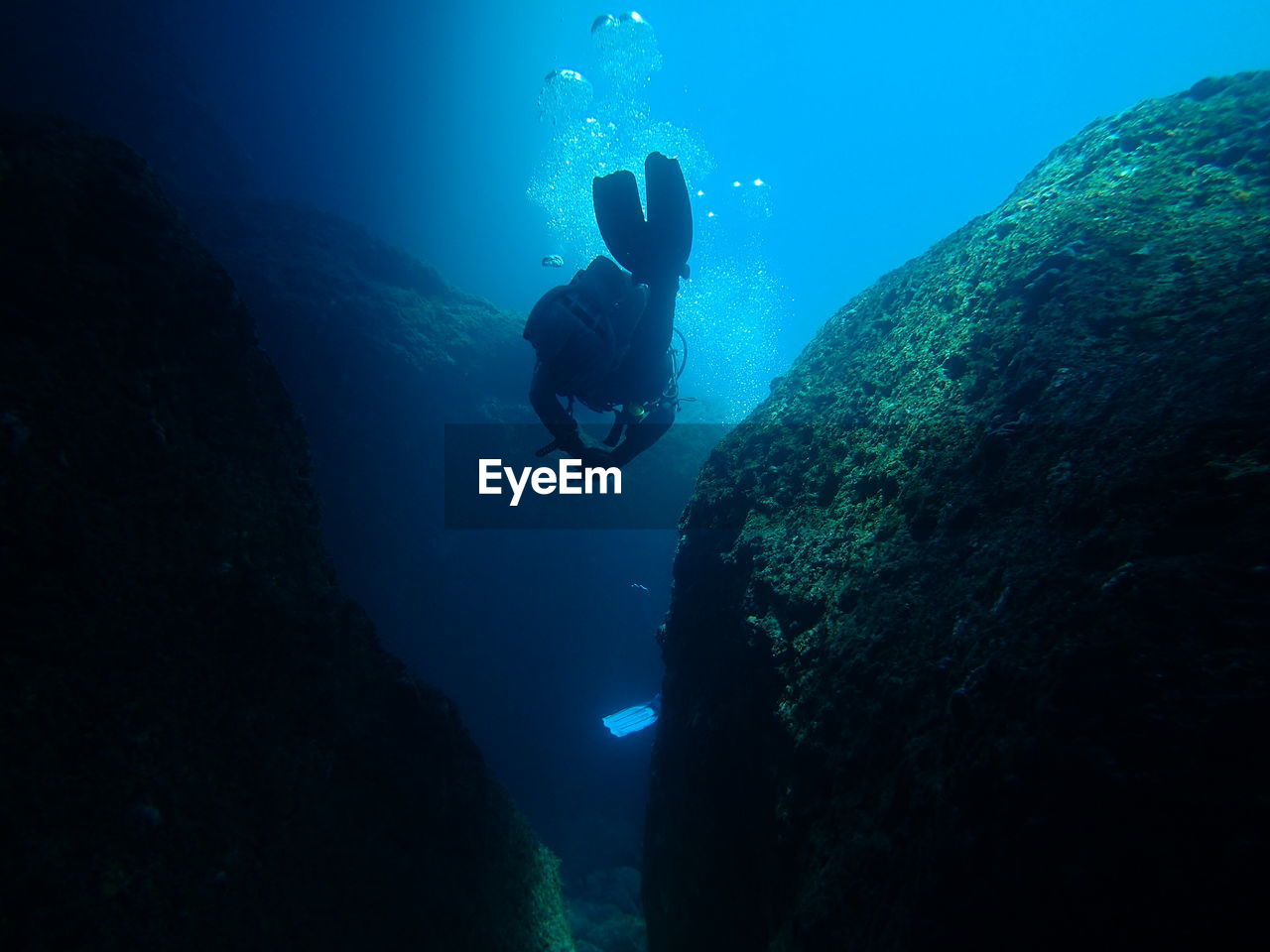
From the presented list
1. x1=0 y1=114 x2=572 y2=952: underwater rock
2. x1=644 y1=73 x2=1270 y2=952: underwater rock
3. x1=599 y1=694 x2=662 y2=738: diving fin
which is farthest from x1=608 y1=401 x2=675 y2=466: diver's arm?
x1=599 y1=694 x2=662 y2=738: diving fin

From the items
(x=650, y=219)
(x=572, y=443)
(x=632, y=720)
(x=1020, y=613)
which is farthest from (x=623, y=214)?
(x=632, y=720)

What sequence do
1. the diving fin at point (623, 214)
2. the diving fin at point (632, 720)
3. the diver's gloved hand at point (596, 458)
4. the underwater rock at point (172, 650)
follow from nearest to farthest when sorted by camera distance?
the underwater rock at point (172, 650)
the diver's gloved hand at point (596, 458)
the diving fin at point (623, 214)
the diving fin at point (632, 720)

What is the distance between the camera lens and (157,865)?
6.28 feet

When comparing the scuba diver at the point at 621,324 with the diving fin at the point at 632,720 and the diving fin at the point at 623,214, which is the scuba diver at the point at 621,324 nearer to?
the diving fin at the point at 623,214

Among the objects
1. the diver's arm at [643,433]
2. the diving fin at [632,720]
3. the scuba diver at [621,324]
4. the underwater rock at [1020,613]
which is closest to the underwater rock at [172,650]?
the scuba diver at [621,324]

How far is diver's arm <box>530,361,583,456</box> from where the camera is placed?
4.23 meters

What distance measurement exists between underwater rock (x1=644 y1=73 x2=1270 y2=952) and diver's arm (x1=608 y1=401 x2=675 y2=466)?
2.75 ft

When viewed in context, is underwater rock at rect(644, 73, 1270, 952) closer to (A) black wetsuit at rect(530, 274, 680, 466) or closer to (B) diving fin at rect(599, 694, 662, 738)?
(A) black wetsuit at rect(530, 274, 680, 466)

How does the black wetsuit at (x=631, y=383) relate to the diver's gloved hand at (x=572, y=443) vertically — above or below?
above

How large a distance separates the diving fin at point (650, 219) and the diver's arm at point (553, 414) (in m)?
1.28

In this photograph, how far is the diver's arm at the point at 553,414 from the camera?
13.9 ft

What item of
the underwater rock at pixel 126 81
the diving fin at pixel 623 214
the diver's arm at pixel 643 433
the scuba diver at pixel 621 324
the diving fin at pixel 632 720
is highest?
the underwater rock at pixel 126 81

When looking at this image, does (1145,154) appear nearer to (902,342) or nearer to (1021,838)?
(902,342)

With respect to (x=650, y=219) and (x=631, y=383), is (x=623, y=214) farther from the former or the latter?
(x=631, y=383)
